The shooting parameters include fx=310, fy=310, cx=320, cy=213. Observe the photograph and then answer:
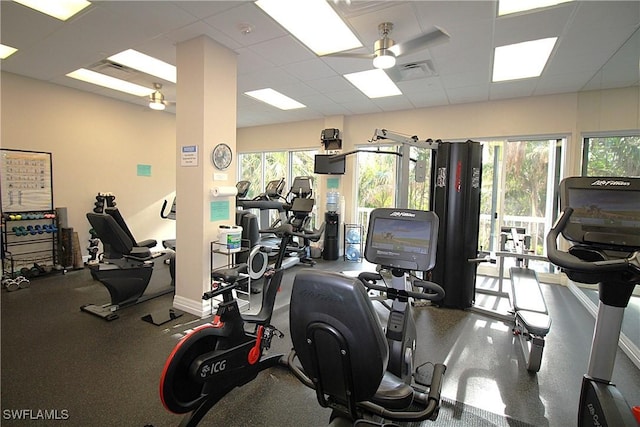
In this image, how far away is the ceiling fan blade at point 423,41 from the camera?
2489 mm

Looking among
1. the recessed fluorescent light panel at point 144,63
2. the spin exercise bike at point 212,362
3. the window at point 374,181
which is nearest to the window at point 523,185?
the window at point 374,181

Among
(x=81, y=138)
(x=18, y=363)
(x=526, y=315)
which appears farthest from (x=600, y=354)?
(x=81, y=138)

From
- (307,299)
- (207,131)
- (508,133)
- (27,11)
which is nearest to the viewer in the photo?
(307,299)

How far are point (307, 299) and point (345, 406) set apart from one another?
0.58m

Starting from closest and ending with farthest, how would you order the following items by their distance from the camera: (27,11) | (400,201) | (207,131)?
(27,11) < (207,131) < (400,201)

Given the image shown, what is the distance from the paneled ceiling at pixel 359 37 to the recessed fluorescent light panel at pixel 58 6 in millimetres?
61

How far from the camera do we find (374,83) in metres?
4.55

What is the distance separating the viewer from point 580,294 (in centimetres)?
414

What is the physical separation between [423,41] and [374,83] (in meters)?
1.96

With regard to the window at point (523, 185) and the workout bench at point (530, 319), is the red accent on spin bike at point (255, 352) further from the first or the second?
the window at point (523, 185)

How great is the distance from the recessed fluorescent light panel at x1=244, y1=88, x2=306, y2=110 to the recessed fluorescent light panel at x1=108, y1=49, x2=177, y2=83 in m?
1.26

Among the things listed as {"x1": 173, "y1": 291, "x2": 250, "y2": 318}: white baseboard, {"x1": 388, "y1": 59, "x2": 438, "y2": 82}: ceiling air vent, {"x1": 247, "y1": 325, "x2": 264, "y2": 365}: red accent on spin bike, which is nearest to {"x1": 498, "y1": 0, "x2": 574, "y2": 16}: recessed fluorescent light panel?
{"x1": 388, "y1": 59, "x2": 438, "y2": 82}: ceiling air vent

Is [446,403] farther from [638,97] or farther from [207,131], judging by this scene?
[638,97]

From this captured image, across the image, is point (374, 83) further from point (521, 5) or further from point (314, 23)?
point (521, 5)
